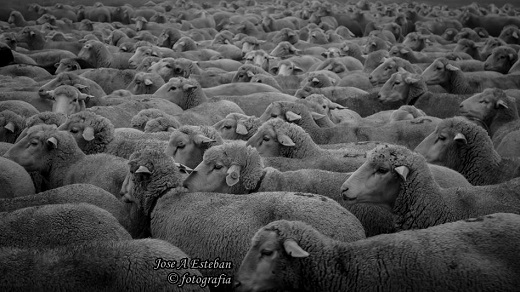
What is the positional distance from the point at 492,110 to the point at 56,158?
5.61 meters

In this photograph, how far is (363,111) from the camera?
415 inches

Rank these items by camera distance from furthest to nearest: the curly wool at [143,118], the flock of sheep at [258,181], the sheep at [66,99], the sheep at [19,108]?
the sheep at [66,99] < the sheep at [19,108] < the curly wool at [143,118] < the flock of sheep at [258,181]

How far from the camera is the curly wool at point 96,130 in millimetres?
7296

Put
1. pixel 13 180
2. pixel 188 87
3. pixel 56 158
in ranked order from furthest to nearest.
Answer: pixel 188 87
pixel 56 158
pixel 13 180

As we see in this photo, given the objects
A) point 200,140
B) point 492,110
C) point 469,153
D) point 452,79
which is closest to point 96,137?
point 200,140

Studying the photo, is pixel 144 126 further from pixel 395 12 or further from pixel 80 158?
pixel 395 12

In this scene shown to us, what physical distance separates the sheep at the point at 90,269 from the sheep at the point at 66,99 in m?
5.07

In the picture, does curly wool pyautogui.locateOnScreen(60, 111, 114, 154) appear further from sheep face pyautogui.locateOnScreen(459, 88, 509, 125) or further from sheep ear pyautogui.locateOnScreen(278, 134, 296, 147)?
sheep face pyautogui.locateOnScreen(459, 88, 509, 125)

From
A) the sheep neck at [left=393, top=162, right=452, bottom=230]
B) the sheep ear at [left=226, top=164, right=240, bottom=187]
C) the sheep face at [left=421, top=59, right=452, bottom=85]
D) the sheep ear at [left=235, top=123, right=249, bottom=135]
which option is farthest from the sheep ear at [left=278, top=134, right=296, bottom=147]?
the sheep face at [left=421, top=59, right=452, bottom=85]

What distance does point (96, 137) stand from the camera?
24.0 ft

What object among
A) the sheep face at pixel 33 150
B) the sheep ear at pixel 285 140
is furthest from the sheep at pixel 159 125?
the sheep ear at pixel 285 140

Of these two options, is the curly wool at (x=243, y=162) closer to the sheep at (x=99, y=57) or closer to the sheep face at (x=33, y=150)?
the sheep face at (x=33, y=150)

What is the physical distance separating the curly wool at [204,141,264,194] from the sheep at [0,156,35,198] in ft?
6.13

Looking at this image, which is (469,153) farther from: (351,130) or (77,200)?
(77,200)
